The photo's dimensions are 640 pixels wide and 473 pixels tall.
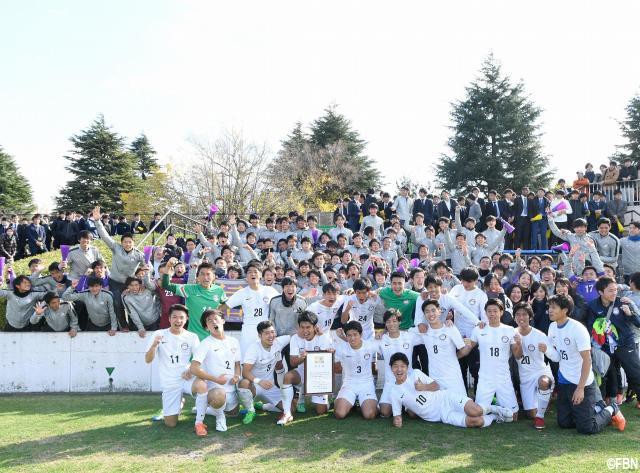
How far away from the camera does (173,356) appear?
7453mm

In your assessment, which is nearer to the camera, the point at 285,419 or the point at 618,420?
the point at 618,420

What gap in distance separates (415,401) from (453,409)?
514mm

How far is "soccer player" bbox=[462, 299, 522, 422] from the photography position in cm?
741

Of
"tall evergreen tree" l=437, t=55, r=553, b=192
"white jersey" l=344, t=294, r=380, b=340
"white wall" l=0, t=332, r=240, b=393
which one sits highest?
"tall evergreen tree" l=437, t=55, r=553, b=192

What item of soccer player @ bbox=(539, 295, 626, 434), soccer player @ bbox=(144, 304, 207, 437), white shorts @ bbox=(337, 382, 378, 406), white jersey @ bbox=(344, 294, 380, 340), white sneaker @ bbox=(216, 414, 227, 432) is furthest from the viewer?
white jersey @ bbox=(344, 294, 380, 340)

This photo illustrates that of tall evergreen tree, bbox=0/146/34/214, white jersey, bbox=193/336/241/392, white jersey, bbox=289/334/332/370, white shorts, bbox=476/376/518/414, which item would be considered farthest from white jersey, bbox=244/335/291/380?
tall evergreen tree, bbox=0/146/34/214

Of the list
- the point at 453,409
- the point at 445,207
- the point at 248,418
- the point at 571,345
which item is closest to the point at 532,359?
the point at 571,345

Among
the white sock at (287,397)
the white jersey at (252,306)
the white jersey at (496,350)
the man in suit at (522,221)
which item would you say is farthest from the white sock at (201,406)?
the man in suit at (522,221)

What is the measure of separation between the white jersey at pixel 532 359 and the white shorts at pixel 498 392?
11.7 inches

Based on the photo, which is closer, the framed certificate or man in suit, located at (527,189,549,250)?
the framed certificate

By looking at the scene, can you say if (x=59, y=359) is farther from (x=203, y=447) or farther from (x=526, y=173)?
(x=526, y=173)

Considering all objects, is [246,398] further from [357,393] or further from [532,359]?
[532,359]

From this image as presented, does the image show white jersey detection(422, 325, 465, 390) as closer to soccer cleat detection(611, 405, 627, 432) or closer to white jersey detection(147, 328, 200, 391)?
soccer cleat detection(611, 405, 627, 432)

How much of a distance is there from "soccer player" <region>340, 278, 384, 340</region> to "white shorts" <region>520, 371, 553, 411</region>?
2329 mm
